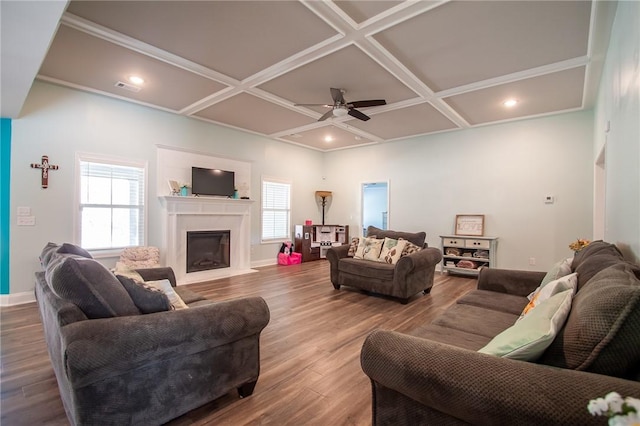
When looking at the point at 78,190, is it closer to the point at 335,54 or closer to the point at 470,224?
the point at 335,54

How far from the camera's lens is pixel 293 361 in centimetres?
251

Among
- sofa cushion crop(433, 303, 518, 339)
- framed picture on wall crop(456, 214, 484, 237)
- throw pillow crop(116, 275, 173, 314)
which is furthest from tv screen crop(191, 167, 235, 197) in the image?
sofa cushion crop(433, 303, 518, 339)

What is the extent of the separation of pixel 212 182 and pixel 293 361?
165 inches

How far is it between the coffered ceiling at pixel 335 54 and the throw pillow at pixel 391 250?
218cm

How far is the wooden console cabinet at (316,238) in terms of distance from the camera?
741 cm

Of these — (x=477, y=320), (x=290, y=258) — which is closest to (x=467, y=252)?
(x=290, y=258)

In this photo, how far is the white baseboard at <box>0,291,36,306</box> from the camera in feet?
12.7

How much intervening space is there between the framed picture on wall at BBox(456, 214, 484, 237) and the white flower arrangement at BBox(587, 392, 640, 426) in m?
5.85

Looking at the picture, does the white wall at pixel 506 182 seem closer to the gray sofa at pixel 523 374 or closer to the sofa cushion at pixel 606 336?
the gray sofa at pixel 523 374

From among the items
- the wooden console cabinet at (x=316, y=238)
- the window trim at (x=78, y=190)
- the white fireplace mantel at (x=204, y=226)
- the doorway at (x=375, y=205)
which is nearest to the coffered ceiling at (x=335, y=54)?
the window trim at (x=78, y=190)

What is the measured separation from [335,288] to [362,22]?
3627mm

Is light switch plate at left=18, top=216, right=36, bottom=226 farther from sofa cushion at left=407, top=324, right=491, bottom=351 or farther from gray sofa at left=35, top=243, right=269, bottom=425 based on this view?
sofa cushion at left=407, top=324, right=491, bottom=351

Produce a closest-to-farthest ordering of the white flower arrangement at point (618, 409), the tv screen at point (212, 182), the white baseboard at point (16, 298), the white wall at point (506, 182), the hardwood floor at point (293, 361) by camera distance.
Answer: the white flower arrangement at point (618, 409) → the hardwood floor at point (293, 361) → the white baseboard at point (16, 298) → the white wall at point (506, 182) → the tv screen at point (212, 182)

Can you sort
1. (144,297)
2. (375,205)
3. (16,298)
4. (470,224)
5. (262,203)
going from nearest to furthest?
(144,297) → (16,298) → (470,224) → (262,203) → (375,205)
